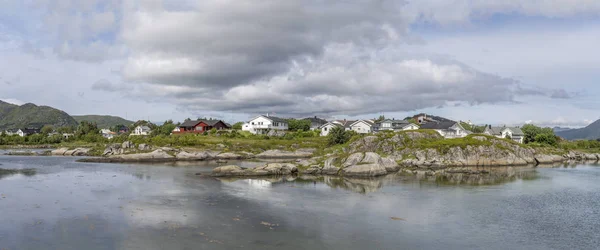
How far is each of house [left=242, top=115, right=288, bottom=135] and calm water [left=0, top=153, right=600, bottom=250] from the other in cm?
6589

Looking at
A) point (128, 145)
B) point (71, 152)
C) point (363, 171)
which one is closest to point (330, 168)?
point (363, 171)

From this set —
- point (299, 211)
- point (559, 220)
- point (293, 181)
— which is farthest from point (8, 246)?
point (559, 220)

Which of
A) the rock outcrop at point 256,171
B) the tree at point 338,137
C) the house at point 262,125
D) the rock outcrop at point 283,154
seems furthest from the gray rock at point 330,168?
the house at point 262,125

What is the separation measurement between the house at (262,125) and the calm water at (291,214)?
6589 centimetres

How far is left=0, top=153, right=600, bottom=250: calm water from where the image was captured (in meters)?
20.5

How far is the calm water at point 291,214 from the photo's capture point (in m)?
20.5

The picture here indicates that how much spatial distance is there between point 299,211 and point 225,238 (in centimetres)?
812

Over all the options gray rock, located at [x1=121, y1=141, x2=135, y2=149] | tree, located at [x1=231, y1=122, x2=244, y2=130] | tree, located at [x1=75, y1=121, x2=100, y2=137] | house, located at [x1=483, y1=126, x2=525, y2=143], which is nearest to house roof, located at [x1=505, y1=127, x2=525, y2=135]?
house, located at [x1=483, y1=126, x2=525, y2=143]

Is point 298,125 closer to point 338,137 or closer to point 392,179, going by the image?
point 338,137

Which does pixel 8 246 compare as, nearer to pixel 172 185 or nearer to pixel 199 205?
pixel 199 205

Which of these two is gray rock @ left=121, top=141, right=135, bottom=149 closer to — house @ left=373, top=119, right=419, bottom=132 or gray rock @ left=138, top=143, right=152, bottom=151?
gray rock @ left=138, top=143, right=152, bottom=151

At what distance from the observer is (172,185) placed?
3944 cm

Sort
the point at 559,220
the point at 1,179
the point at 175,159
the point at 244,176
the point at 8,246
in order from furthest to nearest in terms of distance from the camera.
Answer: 1. the point at 175,159
2. the point at 244,176
3. the point at 1,179
4. the point at 559,220
5. the point at 8,246

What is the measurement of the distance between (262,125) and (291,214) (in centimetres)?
8544
